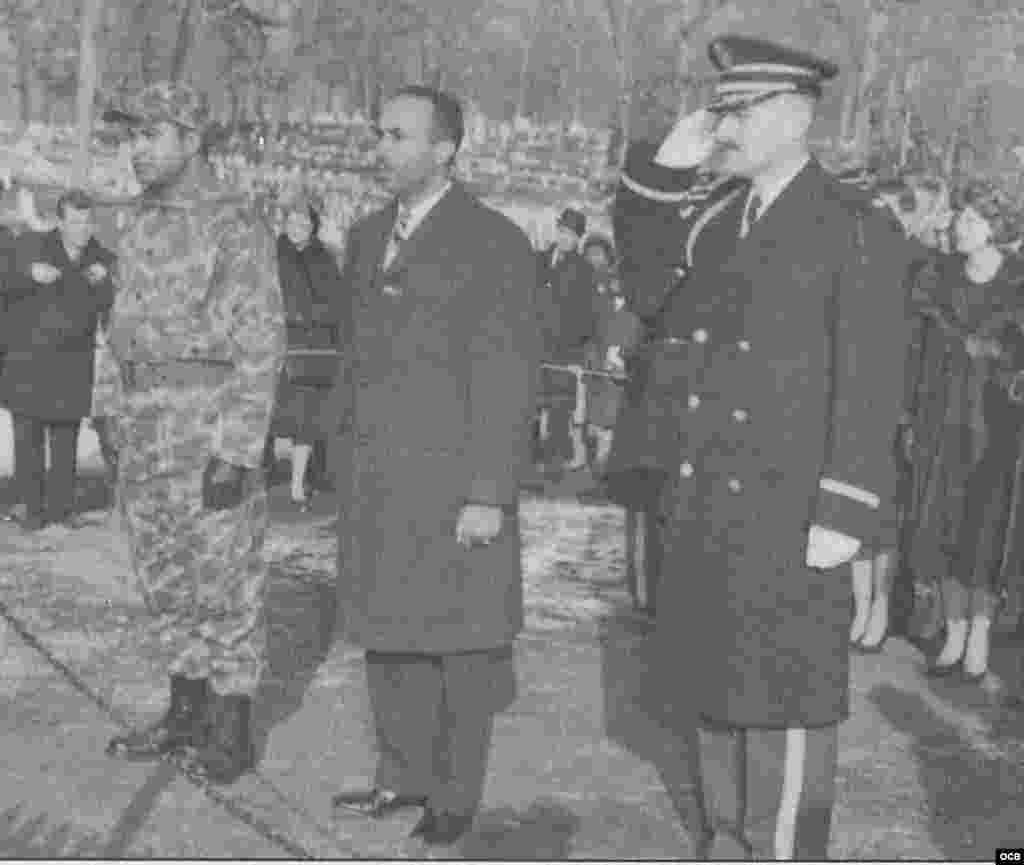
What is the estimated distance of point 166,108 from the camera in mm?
5555

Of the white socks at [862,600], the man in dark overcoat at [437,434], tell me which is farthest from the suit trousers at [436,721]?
the white socks at [862,600]

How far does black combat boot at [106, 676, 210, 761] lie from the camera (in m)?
5.84

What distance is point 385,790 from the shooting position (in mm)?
5414

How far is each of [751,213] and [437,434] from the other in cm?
110

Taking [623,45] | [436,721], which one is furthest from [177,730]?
[623,45]

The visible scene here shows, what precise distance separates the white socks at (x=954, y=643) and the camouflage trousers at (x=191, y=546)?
9.61 feet

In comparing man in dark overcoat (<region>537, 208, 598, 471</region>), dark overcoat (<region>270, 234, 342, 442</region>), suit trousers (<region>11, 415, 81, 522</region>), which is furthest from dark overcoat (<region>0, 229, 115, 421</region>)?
man in dark overcoat (<region>537, 208, 598, 471</region>)

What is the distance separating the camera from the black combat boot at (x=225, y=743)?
5699mm

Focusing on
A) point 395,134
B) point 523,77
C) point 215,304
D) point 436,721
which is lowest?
point 436,721

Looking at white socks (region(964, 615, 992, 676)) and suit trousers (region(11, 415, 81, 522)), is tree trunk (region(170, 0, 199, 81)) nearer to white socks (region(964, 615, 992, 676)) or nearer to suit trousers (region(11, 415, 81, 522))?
suit trousers (region(11, 415, 81, 522))

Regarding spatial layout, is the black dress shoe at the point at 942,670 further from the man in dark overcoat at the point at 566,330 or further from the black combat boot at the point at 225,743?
the man in dark overcoat at the point at 566,330

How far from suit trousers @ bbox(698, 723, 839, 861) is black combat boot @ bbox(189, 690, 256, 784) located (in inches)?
71.4

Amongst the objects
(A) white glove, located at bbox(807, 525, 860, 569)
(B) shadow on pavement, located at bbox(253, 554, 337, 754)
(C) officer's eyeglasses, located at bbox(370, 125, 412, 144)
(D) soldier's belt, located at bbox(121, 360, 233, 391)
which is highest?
(C) officer's eyeglasses, located at bbox(370, 125, 412, 144)

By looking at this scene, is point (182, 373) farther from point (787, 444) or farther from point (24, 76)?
point (24, 76)
